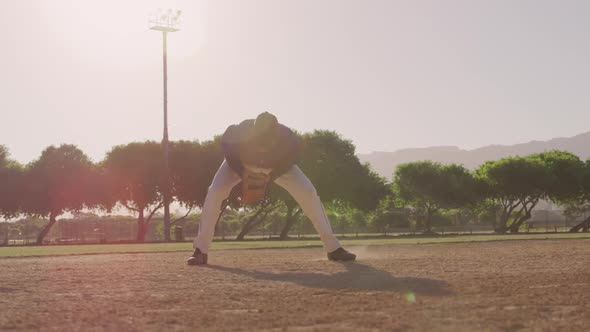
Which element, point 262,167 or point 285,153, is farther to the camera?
point 285,153

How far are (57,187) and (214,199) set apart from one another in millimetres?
59626

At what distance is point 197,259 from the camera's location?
15562 millimetres

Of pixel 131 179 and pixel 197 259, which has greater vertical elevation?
pixel 131 179

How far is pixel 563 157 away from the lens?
89250 mm

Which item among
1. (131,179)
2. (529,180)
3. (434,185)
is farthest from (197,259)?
(529,180)

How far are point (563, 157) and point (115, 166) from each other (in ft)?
176

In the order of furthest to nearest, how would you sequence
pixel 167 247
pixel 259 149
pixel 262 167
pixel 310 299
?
pixel 167 247, pixel 262 167, pixel 259 149, pixel 310 299

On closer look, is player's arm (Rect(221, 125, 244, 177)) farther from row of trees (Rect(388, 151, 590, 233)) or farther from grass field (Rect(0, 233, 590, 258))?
row of trees (Rect(388, 151, 590, 233))

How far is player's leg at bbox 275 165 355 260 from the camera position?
49.8 feet

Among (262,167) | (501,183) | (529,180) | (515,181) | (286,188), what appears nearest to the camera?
(262,167)

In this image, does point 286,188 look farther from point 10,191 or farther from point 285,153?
point 10,191

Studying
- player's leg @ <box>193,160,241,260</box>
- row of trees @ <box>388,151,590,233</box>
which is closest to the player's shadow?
player's leg @ <box>193,160,241,260</box>

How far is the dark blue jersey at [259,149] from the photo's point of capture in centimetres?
1405

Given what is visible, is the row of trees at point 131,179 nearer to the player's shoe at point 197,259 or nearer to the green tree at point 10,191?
the green tree at point 10,191
